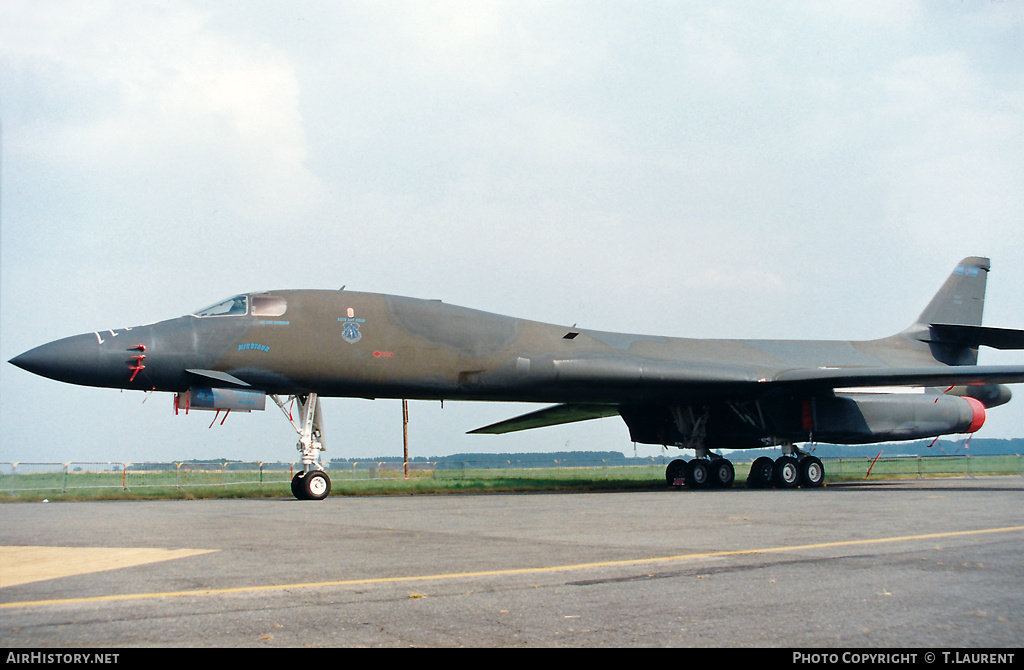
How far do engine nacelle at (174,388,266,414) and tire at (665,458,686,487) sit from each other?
1065 centimetres

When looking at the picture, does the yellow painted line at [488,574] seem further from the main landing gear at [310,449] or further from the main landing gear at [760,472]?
the main landing gear at [760,472]

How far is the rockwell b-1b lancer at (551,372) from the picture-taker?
14562mm

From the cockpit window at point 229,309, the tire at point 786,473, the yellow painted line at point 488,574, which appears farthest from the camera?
the tire at point 786,473

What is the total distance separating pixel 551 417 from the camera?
79.4ft

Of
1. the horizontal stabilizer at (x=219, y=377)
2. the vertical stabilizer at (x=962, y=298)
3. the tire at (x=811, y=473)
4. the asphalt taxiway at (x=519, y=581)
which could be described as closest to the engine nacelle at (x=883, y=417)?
the tire at (x=811, y=473)

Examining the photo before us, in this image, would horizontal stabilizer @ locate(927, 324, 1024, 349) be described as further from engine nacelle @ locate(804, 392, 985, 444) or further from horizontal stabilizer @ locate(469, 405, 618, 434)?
horizontal stabilizer @ locate(469, 405, 618, 434)

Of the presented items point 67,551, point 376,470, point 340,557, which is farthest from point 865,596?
point 376,470

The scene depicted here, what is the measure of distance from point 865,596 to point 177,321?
1248 centimetres

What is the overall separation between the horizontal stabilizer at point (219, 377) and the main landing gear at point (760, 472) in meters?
11.1

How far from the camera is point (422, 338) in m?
16.5

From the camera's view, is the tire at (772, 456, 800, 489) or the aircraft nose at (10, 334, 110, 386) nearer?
the aircraft nose at (10, 334, 110, 386)

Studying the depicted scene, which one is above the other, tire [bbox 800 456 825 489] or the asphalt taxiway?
the asphalt taxiway

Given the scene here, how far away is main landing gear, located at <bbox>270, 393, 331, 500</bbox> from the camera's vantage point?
14859 mm

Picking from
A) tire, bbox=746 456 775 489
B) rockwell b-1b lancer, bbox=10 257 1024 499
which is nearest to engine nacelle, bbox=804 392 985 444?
rockwell b-1b lancer, bbox=10 257 1024 499
